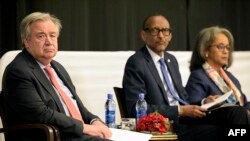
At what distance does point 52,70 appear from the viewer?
3420 millimetres

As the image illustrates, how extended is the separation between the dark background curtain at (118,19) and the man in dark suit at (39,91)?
2.33 m

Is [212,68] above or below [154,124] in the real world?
above

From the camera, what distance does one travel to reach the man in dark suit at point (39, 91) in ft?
10.1

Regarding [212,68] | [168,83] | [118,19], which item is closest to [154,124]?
[168,83]

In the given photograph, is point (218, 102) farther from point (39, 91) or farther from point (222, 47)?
point (39, 91)

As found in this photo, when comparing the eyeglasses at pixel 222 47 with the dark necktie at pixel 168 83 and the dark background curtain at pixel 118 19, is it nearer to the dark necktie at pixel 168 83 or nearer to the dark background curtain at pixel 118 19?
the dark necktie at pixel 168 83

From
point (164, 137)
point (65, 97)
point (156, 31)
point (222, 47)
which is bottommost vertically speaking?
point (164, 137)

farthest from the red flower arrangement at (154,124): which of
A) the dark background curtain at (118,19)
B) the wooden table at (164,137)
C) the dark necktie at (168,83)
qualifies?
the dark background curtain at (118,19)

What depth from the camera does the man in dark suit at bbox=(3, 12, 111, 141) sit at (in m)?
3.06

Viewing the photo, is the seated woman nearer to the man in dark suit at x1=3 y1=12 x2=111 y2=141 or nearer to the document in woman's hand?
the document in woman's hand

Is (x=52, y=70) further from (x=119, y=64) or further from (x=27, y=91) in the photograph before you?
(x=119, y=64)

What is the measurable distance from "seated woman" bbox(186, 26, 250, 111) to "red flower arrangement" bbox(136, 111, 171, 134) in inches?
28.1

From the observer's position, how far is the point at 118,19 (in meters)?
6.01

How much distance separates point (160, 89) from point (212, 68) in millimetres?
578
